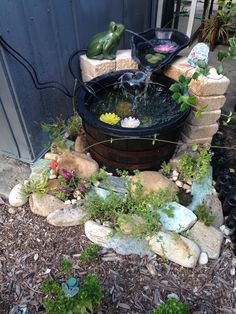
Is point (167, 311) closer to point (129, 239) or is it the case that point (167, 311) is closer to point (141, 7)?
point (129, 239)

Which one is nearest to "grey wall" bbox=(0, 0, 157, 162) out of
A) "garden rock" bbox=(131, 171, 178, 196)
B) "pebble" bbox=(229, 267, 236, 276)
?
"garden rock" bbox=(131, 171, 178, 196)

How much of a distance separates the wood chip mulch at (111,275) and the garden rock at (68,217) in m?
0.04

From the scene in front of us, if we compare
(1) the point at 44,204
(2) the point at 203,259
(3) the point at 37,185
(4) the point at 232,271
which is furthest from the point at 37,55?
(4) the point at 232,271

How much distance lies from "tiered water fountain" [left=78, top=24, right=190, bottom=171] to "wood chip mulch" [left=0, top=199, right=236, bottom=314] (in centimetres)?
62

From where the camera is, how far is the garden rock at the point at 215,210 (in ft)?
6.25

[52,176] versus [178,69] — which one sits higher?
[178,69]

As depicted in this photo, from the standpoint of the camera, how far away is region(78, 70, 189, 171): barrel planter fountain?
5.83 ft

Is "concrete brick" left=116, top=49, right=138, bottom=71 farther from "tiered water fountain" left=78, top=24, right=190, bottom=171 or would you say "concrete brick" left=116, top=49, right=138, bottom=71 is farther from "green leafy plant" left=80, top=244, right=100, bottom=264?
"green leafy plant" left=80, top=244, right=100, bottom=264

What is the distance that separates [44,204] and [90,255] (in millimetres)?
500

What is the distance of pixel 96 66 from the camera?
2.28 meters

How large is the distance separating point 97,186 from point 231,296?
3.58 ft

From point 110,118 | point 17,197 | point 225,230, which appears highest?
point 110,118

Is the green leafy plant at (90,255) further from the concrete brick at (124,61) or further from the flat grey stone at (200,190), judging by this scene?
the concrete brick at (124,61)

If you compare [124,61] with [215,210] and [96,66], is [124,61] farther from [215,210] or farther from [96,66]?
[215,210]
